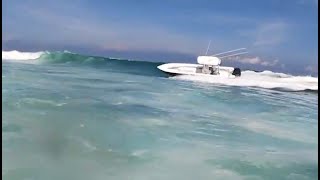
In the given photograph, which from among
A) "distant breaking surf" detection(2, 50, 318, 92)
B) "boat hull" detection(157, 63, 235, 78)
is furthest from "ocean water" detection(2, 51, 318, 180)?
"boat hull" detection(157, 63, 235, 78)

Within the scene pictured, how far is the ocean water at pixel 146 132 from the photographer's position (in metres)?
3.32

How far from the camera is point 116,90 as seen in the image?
22.3 ft

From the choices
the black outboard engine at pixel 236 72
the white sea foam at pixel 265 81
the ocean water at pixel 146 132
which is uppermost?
the black outboard engine at pixel 236 72

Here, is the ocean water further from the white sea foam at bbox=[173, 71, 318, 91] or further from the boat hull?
the boat hull

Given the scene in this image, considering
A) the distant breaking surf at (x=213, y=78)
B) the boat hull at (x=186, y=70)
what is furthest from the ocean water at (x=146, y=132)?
the boat hull at (x=186, y=70)

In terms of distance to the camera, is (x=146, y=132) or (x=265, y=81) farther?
(x=265, y=81)

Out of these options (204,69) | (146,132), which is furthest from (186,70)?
(146,132)

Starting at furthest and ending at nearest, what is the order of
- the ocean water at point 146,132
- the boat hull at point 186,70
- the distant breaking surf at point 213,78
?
1. the boat hull at point 186,70
2. the distant breaking surf at point 213,78
3. the ocean water at point 146,132

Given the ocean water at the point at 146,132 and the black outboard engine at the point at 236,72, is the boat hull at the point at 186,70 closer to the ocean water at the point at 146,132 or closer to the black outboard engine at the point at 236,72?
the black outboard engine at the point at 236,72

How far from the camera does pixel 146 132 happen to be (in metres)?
4.33

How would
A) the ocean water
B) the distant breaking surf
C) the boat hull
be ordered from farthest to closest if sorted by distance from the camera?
the boat hull
the distant breaking surf
the ocean water

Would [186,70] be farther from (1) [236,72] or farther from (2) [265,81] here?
(2) [265,81]

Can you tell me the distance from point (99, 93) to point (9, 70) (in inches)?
102

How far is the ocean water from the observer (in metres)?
3.32
